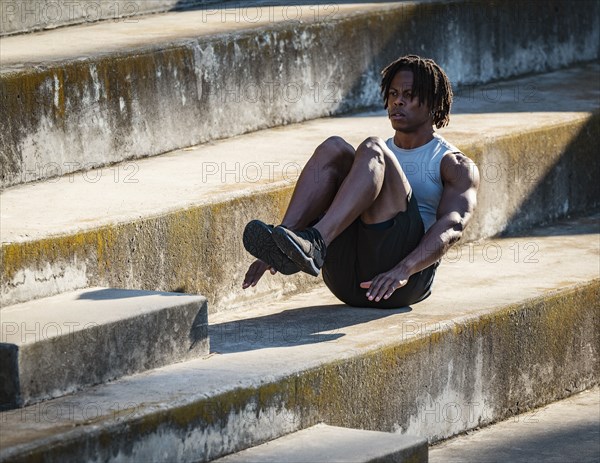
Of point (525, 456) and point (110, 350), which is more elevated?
point (110, 350)

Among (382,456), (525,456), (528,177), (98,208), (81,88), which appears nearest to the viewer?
(382,456)

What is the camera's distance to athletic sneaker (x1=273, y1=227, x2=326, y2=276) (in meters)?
3.95

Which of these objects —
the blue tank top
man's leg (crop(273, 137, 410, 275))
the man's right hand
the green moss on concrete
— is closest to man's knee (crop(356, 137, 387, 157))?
man's leg (crop(273, 137, 410, 275))

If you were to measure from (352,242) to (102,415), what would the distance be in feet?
4.26

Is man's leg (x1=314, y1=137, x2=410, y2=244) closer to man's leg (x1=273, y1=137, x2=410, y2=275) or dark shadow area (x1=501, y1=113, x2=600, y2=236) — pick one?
man's leg (x1=273, y1=137, x2=410, y2=275)

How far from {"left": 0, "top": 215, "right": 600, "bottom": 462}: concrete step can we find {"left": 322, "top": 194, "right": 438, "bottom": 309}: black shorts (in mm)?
74

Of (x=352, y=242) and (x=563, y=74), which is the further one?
(x=563, y=74)

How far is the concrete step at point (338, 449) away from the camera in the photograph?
3480 mm

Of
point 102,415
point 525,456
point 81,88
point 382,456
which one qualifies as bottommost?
point 525,456

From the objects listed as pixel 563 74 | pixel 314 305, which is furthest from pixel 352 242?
pixel 563 74

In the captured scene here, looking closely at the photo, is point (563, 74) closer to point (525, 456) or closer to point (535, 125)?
point (535, 125)

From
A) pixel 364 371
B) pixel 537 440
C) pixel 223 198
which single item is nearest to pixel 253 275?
pixel 223 198

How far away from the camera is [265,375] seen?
366cm

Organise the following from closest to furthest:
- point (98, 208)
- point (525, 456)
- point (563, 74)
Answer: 1. point (525, 456)
2. point (98, 208)
3. point (563, 74)
